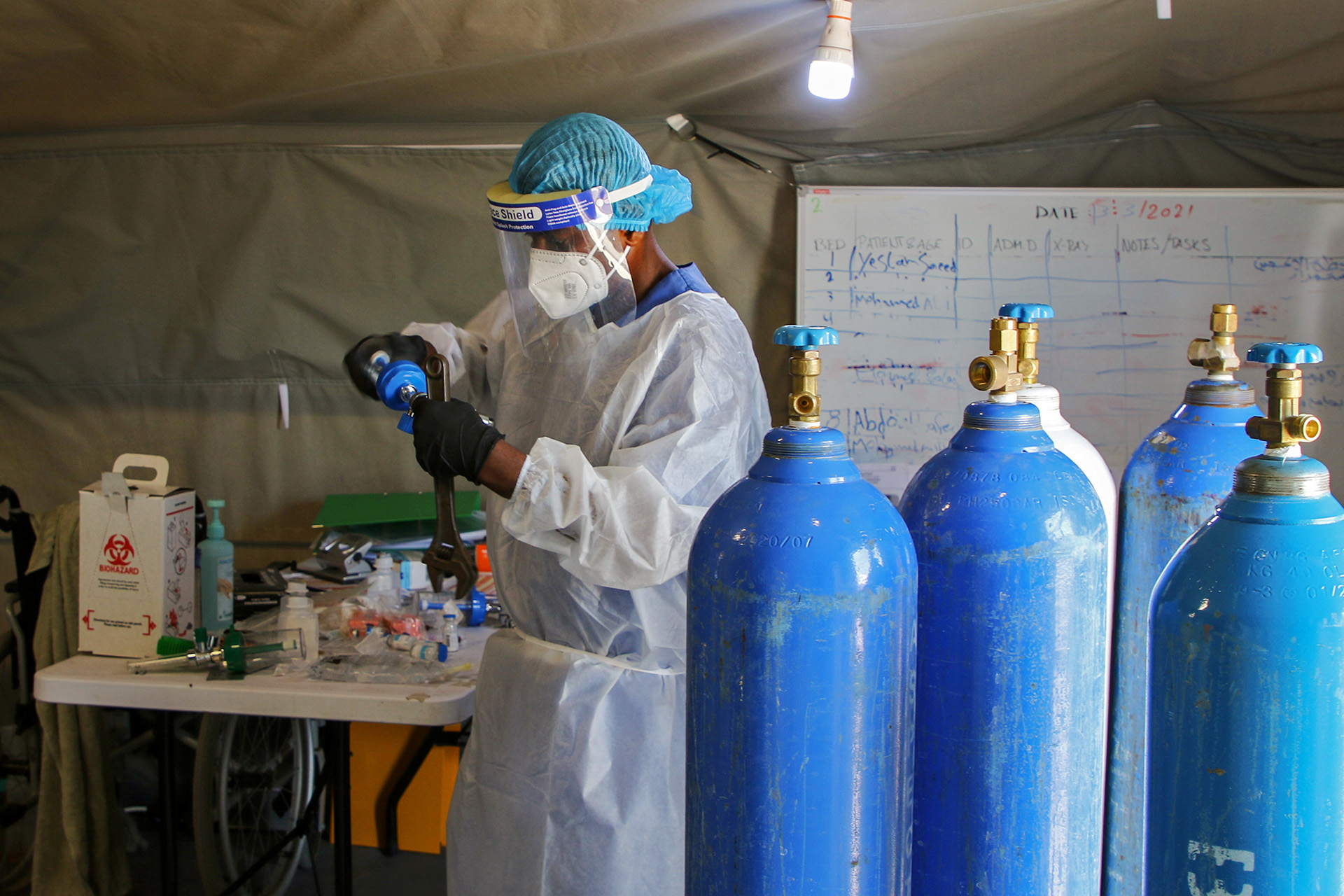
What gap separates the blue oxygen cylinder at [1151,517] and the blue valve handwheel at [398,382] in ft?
3.56

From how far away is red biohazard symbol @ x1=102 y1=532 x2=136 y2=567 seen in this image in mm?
2025

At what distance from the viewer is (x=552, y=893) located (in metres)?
1.54

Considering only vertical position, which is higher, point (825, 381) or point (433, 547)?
point (825, 381)

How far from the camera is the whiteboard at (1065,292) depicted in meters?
2.80

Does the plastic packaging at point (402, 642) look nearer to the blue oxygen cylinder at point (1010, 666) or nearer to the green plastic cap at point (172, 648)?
the green plastic cap at point (172, 648)

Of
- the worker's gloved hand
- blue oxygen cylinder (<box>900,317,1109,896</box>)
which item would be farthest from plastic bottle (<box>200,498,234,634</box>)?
blue oxygen cylinder (<box>900,317,1109,896</box>)

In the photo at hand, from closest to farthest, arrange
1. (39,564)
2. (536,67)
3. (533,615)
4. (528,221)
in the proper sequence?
1. (528,221)
2. (533,615)
3. (39,564)
4. (536,67)

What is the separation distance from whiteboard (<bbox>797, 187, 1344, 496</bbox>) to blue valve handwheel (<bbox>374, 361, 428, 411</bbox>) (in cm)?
158

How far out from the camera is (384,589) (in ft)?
7.50

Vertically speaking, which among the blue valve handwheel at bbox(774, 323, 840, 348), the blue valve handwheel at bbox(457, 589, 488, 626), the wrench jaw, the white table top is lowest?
the white table top

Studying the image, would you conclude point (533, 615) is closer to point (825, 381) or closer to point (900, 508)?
point (900, 508)

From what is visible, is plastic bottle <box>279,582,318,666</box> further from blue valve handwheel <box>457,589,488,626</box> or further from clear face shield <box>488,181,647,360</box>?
clear face shield <box>488,181,647,360</box>

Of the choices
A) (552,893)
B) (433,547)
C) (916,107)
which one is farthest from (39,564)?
(916,107)

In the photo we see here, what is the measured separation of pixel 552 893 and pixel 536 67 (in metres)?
1.92
